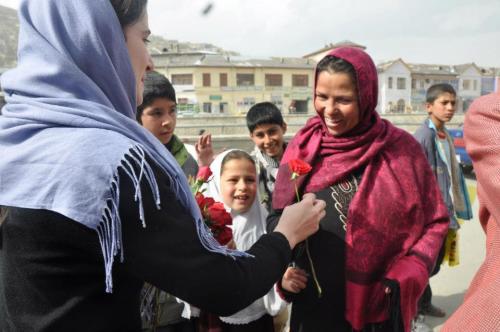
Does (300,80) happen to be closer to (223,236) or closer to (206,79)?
(206,79)

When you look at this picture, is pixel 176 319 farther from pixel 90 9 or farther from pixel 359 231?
pixel 90 9

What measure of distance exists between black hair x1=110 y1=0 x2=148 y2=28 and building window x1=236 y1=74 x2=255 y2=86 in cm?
4162

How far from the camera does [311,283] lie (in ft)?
6.05

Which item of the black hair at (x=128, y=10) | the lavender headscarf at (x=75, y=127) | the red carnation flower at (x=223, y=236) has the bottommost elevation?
the red carnation flower at (x=223, y=236)

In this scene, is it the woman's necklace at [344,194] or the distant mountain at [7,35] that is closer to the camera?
the woman's necklace at [344,194]

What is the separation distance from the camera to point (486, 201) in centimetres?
131

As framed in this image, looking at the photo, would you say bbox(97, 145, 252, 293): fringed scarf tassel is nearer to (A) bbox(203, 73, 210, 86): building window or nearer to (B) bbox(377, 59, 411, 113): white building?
(A) bbox(203, 73, 210, 86): building window

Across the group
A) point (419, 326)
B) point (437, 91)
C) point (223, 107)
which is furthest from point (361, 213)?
point (223, 107)

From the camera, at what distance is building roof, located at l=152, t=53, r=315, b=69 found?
41.9 metres

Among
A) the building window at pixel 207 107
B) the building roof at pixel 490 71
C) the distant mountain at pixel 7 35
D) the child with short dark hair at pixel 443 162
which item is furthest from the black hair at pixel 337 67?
the distant mountain at pixel 7 35

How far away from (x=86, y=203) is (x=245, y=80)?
42.6 meters

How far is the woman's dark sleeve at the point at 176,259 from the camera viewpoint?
904 mm

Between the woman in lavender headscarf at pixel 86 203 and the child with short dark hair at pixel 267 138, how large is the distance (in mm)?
2208

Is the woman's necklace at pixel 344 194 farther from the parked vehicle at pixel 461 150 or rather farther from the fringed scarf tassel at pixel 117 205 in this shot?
the parked vehicle at pixel 461 150
